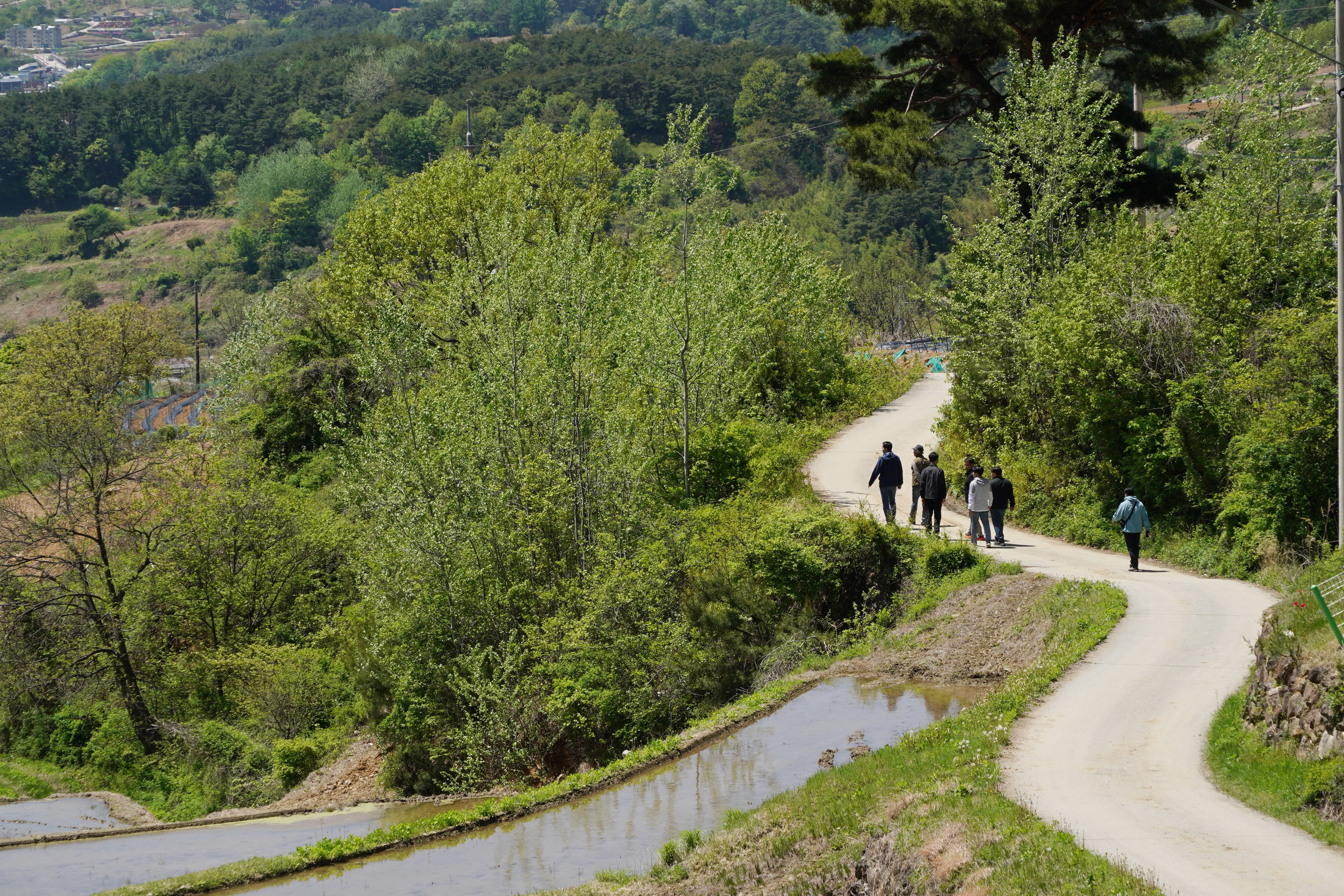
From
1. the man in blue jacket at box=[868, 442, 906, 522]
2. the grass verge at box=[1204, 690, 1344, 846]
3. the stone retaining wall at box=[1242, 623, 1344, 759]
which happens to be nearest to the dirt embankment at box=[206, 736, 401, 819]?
the man in blue jacket at box=[868, 442, 906, 522]

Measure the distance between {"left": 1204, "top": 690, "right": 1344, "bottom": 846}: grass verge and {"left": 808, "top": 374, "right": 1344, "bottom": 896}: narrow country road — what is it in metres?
0.12

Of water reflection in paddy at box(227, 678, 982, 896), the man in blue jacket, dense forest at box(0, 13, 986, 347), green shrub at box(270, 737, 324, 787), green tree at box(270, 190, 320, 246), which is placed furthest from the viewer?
green tree at box(270, 190, 320, 246)

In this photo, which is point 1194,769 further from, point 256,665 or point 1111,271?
point 256,665

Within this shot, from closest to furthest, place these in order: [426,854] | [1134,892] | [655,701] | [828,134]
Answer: [1134,892] → [426,854] → [655,701] → [828,134]

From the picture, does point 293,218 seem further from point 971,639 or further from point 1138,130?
point 971,639

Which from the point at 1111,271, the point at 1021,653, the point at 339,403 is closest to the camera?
the point at 1021,653

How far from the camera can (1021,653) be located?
17.7 metres

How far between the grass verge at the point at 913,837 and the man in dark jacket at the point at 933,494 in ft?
26.9

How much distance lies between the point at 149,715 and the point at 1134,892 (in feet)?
85.6

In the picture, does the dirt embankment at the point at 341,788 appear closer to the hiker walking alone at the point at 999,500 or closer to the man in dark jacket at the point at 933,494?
the man in dark jacket at the point at 933,494

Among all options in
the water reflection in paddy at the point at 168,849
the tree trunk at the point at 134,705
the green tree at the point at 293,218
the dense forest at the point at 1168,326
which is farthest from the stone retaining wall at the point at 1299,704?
the green tree at the point at 293,218

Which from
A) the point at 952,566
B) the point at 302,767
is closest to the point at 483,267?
the point at 302,767

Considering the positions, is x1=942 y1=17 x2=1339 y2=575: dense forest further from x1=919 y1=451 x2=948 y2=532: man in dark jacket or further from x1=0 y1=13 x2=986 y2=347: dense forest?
x1=0 y1=13 x2=986 y2=347: dense forest

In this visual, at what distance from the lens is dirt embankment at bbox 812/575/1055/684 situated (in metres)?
17.8
